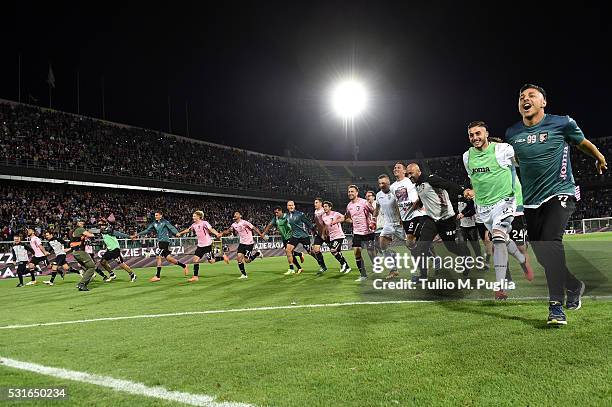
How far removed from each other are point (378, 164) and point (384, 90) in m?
16.8

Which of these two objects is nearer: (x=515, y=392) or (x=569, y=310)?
(x=515, y=392)

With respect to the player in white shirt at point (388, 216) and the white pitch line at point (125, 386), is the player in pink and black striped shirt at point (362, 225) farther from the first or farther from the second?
the white pitch line at point (125, 386)

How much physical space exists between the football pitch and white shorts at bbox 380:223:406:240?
293 cm

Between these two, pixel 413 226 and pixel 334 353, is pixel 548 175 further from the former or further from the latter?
pixel 413 226

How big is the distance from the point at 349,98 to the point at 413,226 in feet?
144

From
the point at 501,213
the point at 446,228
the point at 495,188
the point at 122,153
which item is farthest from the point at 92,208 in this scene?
the point at 501,213

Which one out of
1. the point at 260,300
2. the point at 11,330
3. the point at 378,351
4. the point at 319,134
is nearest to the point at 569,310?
the point at 378,351

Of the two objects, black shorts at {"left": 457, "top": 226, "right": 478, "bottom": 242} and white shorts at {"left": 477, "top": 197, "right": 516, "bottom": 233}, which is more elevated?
white shorts at {"left": 477, "top": 197, "right": 516, "bottom": 233}

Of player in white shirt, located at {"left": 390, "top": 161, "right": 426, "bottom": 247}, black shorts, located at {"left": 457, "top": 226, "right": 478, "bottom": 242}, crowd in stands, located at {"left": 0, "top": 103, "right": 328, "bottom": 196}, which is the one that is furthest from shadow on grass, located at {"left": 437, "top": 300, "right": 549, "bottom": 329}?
crowd in stands, located at {"left": 0, "top": 103, "right": 328, "bottom": 196}

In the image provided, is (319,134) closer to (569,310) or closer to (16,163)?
(16,163)

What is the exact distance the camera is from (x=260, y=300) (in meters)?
8.46

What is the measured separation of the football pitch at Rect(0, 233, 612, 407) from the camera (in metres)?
2.96

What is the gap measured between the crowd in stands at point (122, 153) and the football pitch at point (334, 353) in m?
29.7

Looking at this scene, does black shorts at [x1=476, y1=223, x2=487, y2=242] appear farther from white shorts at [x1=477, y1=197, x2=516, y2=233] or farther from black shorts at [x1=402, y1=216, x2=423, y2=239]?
white shorts at [x1=477, y1=197, x2=516, y2=233]
